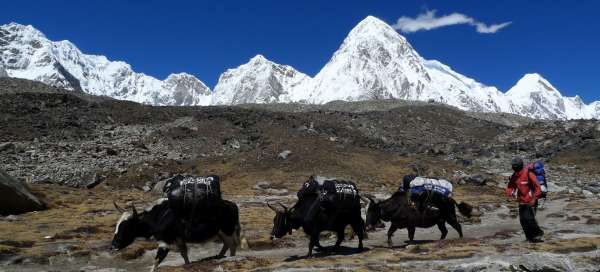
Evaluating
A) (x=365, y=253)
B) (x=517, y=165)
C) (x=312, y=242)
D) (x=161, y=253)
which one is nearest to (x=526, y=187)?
(x=517, y=165)

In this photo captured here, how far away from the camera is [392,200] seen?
1482 cm

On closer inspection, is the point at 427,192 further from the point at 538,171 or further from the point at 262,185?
the point at 262,185

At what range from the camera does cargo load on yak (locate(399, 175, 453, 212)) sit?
47.2 feet

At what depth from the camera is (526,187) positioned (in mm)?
12008

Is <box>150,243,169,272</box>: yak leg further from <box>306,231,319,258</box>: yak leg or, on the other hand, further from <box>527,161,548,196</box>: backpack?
<box>527,161,548,196</box>: backpack

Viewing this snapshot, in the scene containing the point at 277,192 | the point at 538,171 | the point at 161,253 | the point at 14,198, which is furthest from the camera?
the point at 277,192

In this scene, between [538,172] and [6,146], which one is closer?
[538,172]

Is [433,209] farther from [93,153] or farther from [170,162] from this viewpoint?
[93,153]

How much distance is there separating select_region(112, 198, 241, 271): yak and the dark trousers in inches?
259

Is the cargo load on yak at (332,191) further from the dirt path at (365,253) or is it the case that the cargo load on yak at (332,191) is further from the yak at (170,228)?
the yak at (170,228)

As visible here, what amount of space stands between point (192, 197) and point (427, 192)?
6.43 metres

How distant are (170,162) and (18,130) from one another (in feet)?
46.2

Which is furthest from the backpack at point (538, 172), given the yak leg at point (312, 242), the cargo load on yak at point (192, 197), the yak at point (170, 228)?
the cargo load on yak at point (192, 197)

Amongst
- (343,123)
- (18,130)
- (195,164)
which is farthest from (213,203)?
(343,123)
